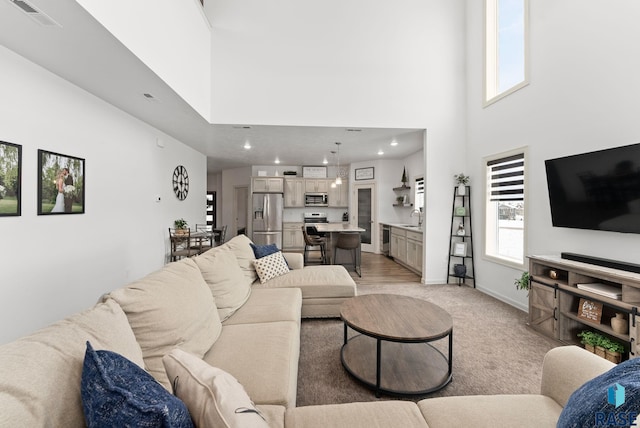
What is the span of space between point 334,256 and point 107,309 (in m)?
4.62

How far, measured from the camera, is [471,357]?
2.50 metres

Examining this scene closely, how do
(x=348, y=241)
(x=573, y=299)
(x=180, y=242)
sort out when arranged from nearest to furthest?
(x=573, y=299)
(x=180, y=242)
(x=348, y=241)

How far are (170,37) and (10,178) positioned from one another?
2.14 meters

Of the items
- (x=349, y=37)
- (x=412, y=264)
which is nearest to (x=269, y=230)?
(x=412, y=264)

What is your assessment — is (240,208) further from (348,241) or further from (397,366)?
(397,366)

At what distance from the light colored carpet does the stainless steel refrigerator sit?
530 centimetres

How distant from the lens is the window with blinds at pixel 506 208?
Result: 3801 millimetres

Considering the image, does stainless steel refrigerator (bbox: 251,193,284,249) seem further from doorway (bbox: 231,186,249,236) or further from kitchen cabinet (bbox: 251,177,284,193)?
doorway (bbox: 231,186,249,236)

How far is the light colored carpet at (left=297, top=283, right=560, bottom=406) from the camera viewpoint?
203cm

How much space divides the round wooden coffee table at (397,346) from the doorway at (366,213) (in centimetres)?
545

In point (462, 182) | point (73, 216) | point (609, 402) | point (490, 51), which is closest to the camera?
point (609, 402)

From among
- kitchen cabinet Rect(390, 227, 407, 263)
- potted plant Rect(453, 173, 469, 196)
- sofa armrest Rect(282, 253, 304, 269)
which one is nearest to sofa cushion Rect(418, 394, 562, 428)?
sofa armrest Rect(282, 253, 304, 269)

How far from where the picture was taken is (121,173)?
3.97 metres

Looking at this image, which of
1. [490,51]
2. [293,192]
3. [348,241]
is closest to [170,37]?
[348,241]
